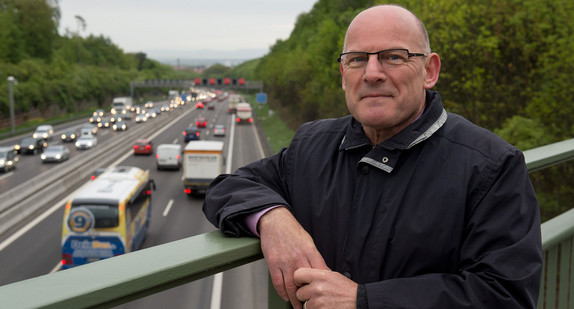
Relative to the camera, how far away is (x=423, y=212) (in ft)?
6.05

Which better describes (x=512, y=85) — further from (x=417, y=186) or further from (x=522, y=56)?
(x=417, y=186)

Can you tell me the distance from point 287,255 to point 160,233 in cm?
2044

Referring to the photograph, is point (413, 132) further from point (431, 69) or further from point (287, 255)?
point (287, 255)

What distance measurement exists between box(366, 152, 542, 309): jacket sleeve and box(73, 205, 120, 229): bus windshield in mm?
14828

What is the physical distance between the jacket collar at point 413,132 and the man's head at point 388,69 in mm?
57

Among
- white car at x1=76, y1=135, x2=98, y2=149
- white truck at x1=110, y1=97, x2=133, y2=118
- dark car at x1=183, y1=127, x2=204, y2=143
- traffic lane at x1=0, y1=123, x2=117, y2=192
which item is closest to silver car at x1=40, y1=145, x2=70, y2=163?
traffic lane at x1=0, y1=123, x2=117, y2=192

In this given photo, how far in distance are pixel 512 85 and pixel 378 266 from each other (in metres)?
23.8

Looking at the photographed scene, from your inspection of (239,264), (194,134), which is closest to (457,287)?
(239,264)

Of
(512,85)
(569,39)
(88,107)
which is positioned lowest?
(88,107)

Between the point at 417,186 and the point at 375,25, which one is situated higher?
the point at 375,25

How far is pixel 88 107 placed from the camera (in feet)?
306

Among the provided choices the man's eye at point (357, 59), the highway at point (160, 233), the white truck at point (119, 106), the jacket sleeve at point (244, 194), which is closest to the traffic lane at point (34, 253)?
the highway at point (160, 233)

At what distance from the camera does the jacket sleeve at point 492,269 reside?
5.38 feet

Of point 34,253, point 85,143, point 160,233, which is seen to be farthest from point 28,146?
point 34,253
